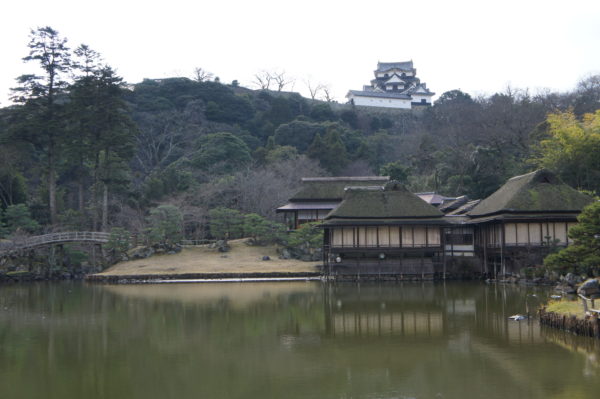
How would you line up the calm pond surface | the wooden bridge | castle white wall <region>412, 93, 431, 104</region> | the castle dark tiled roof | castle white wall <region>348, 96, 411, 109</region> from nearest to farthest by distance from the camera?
the calm pond surface < the wooden bridge < castle white wall <region>348, 96, 411, 109</region> < castle white wall <region>412, 93, 431, 104</region> < the castle dark tiled roof

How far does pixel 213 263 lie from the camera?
3644 cm

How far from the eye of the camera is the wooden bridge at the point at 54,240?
121 ft

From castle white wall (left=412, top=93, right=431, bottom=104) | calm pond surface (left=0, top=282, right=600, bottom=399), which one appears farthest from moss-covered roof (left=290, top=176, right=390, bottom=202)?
castle white wall (left=412, top=93, right=431, bottom=104)

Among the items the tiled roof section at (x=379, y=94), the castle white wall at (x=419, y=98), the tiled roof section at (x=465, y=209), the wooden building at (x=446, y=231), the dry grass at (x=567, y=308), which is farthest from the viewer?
the castle white wall at (x=419, y=98)

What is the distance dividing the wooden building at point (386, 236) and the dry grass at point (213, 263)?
10.0ft

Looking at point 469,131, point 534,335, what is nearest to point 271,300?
point 534,335

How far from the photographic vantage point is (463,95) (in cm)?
7562

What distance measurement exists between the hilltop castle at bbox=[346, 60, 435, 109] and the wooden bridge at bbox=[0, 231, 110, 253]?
47152 millimetres

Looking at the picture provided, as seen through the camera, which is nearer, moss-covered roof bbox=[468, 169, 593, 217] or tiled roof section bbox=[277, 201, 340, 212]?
moss-covered roof bbox=[468, 169, 593, 217]

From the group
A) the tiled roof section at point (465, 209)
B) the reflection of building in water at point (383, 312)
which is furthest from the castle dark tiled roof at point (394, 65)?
the reflection of building in water at point (383, 312)

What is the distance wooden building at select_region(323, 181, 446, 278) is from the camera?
32.6 meters

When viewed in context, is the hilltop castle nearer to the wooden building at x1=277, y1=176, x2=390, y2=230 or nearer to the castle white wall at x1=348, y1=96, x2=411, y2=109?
the castle white wall at x1=348, y1=96, x2=411, y2=109

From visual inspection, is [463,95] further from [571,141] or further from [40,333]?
[40,333]

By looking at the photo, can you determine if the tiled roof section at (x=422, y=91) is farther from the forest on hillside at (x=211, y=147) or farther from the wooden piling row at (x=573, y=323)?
the wooden piling row at (x=573, y=323)
